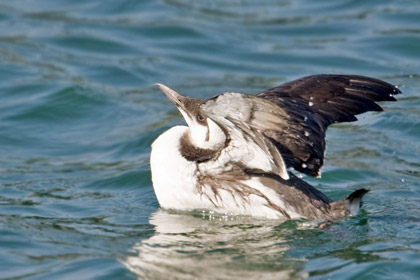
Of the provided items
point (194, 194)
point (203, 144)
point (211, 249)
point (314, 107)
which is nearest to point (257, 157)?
point (203, 144)

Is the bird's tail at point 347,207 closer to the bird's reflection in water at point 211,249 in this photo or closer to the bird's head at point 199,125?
the bird's reflection in water at point 211,249

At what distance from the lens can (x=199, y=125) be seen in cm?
673

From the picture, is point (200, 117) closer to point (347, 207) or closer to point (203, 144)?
point (203, 144)

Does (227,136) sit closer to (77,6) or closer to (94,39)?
(94,39)

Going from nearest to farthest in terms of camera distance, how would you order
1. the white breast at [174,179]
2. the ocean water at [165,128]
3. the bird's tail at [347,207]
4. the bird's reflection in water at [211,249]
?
the bird's reflection in water at [211,249], the ocean water at [165,128], the white breast at [174,179], the bird's tail at [347,207]

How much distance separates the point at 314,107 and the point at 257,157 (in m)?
0.98

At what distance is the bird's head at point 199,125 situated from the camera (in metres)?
6.58

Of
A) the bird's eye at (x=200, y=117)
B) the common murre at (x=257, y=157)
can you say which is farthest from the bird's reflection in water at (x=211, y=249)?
the bird's eye at (x=200, y=117)

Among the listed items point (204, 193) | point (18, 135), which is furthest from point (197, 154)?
point (18, 135)

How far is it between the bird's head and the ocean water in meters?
0.70

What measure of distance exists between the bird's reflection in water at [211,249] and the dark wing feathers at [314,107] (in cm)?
64

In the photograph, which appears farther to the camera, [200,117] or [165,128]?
[165,128]

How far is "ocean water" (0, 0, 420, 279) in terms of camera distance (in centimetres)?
644

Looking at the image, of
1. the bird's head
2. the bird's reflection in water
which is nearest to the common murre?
the bird's head
